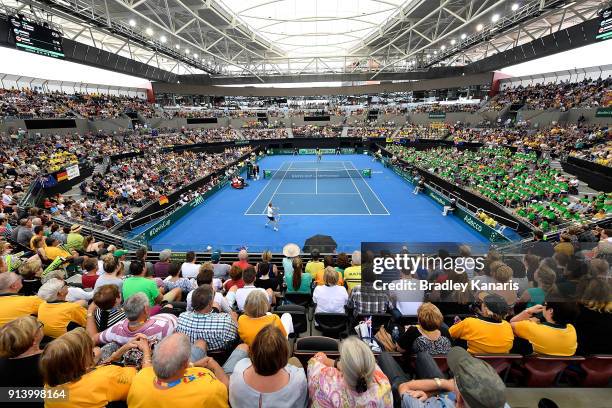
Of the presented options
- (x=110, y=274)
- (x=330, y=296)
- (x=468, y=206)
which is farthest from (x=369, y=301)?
(x=468, y=206)

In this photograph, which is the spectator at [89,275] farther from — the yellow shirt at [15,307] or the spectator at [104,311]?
the spectator at [104,311]

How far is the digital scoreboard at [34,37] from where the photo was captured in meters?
16.5

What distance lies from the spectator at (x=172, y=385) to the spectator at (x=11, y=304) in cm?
298

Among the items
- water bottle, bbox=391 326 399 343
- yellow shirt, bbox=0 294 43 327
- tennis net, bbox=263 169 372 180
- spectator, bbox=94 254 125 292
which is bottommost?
tennis net, bbox=263 169 372 180

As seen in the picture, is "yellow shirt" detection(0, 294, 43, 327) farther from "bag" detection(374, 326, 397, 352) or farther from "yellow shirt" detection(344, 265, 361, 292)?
"yellow shirt" detection(344, 265, 361, 292)

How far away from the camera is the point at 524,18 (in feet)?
75.3

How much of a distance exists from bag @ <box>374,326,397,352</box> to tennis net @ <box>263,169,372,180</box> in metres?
29.6

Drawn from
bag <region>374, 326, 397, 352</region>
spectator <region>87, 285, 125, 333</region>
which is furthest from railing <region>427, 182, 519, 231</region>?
spectator <region>87, 285, 125, 333</region>

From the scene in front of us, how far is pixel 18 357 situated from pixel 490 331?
16.3 feet

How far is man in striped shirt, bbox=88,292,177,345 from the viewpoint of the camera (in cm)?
329

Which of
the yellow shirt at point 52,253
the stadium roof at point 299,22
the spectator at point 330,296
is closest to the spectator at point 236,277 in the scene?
the spectator at point 330,296

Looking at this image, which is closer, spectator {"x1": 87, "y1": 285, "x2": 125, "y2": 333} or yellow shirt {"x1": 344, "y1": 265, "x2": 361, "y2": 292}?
spectator {"x1": 87, "y1": 285, "x2": 125, "y2": 333}

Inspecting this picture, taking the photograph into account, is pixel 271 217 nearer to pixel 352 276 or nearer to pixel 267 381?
pixel 352 276

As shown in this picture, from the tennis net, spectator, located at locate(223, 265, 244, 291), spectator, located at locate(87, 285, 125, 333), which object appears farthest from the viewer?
the tennis net
